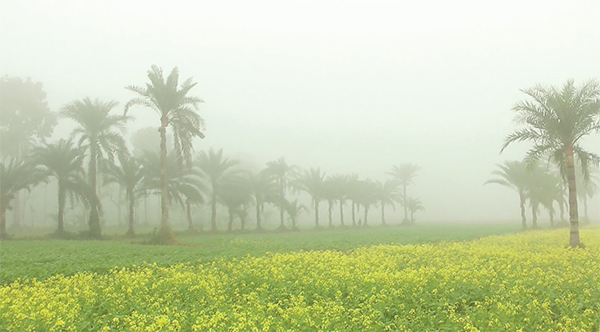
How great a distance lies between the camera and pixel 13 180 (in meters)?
29.6

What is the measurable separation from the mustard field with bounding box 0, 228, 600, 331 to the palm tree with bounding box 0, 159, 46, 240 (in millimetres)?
21502

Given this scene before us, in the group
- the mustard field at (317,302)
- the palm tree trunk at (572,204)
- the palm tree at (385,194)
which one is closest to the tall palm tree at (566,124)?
the palm tree trunk at (572,204)

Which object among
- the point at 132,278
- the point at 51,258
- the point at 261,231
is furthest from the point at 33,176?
the point at 132,278

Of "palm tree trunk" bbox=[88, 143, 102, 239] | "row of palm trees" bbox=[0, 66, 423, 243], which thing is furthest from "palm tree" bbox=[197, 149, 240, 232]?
"palm tree trunk" bbox=[88, 143, 102, 239]

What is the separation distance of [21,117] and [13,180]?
79.6 ft

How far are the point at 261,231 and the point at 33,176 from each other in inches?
864

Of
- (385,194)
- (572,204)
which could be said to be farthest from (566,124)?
(385,194)

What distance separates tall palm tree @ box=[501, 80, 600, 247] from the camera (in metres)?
19.5

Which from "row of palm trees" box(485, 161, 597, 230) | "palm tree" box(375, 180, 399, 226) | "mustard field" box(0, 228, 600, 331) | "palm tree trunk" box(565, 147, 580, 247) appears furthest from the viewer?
"palm tree" box(375, 180, 399, 226)

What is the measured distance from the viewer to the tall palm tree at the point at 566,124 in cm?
1952

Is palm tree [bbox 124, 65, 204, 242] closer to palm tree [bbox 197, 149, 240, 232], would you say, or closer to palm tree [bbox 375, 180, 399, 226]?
palm tree [bbox 197, 149, 240, 232]

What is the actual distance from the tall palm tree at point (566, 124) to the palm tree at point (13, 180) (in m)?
33.0

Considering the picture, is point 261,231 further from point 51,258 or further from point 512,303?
point 512,303

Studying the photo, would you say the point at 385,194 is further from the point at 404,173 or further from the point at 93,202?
the point at 93,202
